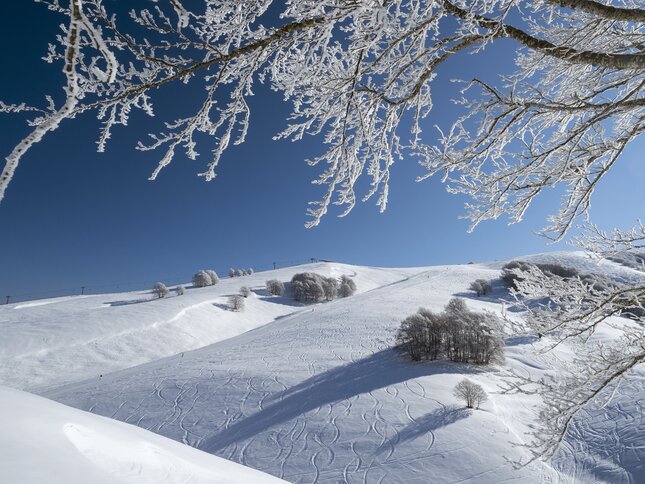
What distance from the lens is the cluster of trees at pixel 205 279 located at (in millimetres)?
34688

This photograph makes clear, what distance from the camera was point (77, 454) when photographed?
1325mm

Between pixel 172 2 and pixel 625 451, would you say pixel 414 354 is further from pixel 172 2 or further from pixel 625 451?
pixel 172 2

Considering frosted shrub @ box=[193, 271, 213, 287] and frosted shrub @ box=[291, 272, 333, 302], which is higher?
frosted shrub @ box=[193, 271, 213, 287]

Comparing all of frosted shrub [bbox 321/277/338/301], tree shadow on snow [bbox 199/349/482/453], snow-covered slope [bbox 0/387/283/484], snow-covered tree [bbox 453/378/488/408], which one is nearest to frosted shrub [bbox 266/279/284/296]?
frosted shrub [bbox 321/277/338/301]

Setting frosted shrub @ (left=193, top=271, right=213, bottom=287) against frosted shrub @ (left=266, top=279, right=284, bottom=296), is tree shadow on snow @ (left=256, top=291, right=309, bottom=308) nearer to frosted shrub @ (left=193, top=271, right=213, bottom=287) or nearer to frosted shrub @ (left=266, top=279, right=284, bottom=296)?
frosted shrub @ (left=266, top=279, right=284, bottom=296)

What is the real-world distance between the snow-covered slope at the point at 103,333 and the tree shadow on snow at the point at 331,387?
10546 mm

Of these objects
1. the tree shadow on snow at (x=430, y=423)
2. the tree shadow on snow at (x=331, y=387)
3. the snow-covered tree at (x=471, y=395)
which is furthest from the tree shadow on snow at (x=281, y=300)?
the tree shadow on snow at (x=430, y=423)

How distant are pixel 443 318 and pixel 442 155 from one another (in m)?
8.23

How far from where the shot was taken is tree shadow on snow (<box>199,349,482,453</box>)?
7004mm

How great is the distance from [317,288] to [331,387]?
21.4 meters

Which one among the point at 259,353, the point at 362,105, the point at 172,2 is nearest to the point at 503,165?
the point at 362,105

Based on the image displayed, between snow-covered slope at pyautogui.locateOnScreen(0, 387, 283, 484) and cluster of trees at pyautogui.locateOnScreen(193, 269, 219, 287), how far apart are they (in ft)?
114

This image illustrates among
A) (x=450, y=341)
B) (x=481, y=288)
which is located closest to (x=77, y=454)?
(x=450, y=341)

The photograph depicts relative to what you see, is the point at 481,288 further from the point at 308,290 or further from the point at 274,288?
the point at 274,288
